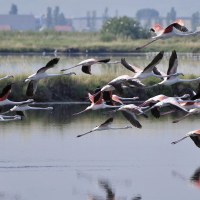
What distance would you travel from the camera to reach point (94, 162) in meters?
20.2

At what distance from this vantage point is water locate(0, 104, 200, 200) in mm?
17859

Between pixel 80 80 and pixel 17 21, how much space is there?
367 ft

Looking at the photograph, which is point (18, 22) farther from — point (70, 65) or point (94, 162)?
point (94, 162)

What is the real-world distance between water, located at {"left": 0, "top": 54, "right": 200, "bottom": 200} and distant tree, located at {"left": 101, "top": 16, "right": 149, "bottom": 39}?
1550 inches

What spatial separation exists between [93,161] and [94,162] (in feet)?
0.27

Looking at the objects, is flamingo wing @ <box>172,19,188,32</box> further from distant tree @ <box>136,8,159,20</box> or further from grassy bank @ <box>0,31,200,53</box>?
distant tree @ <box>136,8,159,20</box>

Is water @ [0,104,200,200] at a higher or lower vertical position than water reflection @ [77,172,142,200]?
lower

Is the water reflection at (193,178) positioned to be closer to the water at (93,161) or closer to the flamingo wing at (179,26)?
the water at (93,161)

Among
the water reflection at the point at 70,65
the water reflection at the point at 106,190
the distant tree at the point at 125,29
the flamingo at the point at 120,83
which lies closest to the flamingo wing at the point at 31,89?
the flamingo at the point at 120,83

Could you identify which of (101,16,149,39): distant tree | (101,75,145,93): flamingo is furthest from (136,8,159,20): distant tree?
(101,75,145,93): flamingo

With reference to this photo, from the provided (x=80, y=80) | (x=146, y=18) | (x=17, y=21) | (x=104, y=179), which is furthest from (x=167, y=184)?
(x=146, y=18)

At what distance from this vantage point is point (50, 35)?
234 ft

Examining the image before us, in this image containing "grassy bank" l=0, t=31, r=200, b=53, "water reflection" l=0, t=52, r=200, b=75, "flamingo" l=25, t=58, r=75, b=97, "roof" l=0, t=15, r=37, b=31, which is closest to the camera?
"flamingo" l=25, t=58, r=75, b=97

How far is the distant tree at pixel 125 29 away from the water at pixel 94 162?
3937 cm
